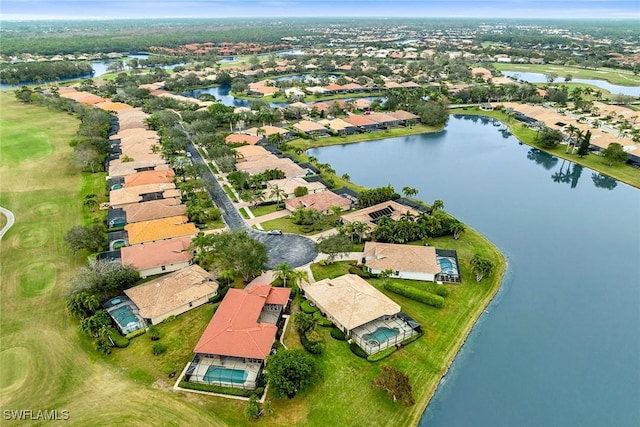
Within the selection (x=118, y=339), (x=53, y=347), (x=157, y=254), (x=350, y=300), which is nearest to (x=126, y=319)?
(x=118, y=339)

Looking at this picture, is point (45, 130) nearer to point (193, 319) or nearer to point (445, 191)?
point (193, 319)

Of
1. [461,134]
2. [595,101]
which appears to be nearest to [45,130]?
[461,134]

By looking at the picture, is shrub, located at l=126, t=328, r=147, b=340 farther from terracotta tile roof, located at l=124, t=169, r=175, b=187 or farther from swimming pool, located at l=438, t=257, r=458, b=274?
terracotta tile roof, located at l=124, t=169, r=175, b=187

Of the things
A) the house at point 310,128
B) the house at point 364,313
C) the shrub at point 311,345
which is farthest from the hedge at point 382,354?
the house at point 310,128

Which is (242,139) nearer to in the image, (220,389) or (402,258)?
(402,258)

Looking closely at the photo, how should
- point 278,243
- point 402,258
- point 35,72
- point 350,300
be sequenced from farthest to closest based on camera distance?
1. point 35,72
2. point 278,243
3. point 402,258
4. point 350,300

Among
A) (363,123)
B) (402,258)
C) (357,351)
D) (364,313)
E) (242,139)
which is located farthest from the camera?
(363,123)

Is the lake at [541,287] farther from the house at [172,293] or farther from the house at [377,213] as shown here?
the house at [172,293]

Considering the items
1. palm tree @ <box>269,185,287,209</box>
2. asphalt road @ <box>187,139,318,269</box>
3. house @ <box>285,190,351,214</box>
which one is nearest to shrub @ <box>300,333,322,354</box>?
asphalt road @ <box>187,139,318,269</box>
